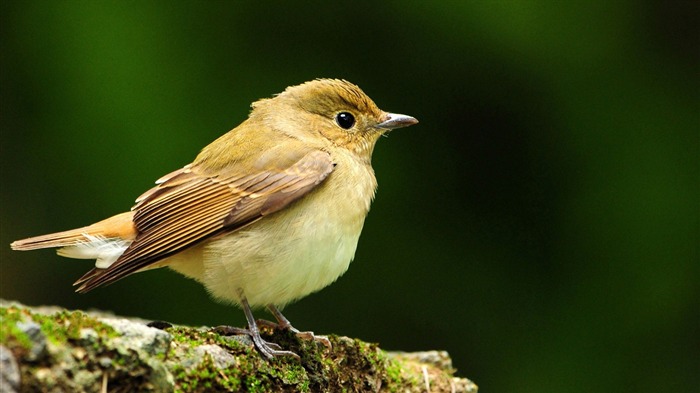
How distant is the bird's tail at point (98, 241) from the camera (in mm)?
4332

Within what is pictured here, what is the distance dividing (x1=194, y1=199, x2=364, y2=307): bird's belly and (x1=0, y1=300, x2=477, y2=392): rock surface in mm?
236

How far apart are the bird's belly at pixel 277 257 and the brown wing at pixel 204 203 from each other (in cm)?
7

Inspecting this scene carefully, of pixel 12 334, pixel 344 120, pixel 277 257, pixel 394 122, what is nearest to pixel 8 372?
pixel 12 334

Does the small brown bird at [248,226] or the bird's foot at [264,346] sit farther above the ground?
the small brown bird at [248,226]

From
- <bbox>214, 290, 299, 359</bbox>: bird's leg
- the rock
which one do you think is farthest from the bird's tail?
the rock

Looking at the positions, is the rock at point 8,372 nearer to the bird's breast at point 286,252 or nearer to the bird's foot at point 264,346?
the bird's foot at point 264,346

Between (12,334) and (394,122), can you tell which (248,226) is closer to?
(394,122)

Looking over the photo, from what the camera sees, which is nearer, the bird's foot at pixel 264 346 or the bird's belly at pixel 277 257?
the bird's foot at pixel 264 346

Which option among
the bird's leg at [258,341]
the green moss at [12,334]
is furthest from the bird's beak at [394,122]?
the green moss at [12,334]

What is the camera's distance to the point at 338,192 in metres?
4.36

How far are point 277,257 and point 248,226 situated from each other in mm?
226

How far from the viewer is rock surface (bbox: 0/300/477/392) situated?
8.98 feet

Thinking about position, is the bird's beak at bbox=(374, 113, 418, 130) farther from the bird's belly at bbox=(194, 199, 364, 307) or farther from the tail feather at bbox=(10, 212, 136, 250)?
the tail feather at bbox=(10, 212, 136, 250)

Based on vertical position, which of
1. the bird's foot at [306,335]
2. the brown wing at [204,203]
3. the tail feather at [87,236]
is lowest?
the bird's foot at [306,335]
